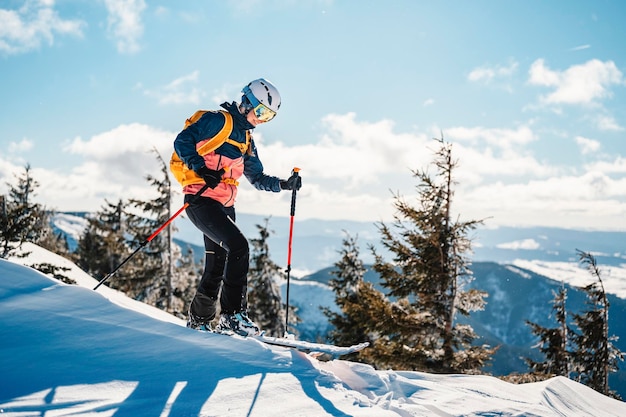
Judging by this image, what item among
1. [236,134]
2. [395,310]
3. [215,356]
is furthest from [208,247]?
[395,310]

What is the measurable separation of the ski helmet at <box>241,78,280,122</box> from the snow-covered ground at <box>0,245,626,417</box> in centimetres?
279

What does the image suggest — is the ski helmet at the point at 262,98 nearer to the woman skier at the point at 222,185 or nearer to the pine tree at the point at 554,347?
the woman skier at the point at 222,185

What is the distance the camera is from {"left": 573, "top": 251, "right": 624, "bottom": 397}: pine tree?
60.1ft

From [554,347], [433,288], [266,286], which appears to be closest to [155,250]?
[266,286]

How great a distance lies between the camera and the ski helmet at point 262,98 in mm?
5199

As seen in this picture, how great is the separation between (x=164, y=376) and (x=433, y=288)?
10437mm

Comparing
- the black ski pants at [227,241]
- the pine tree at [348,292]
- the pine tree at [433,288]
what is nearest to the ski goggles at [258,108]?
the black ski pants at [227,241]

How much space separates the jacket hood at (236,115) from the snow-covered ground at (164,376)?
258cm

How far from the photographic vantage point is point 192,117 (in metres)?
5.07

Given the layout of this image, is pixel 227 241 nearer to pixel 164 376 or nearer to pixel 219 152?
pixel 219 152

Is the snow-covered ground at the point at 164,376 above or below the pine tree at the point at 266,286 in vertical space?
above

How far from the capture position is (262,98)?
5.19 meters

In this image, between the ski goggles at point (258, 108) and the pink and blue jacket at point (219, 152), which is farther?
the ski goggles at point (258, 108)

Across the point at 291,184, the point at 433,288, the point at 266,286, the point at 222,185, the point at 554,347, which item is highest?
the point at 291,184
